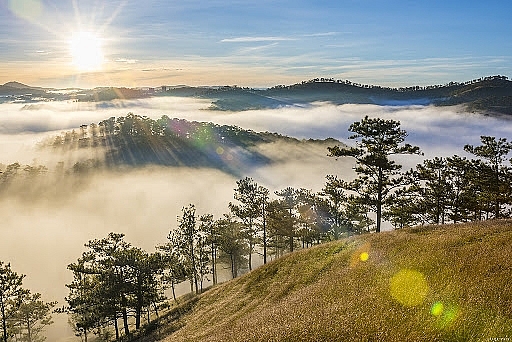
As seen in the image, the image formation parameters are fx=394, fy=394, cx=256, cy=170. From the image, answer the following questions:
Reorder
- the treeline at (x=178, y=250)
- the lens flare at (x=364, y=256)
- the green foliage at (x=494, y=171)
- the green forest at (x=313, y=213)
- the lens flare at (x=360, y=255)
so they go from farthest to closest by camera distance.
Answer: the green foliage at (x=494, y=171) → the treeline at (x=178, y=250) → the green forest at (x=313, y=213) → the lens flare at (x=360, y=255) → the lens flare at (x=364, y=256)

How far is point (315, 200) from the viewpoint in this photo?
200 feet

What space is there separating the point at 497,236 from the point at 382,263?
6455mm

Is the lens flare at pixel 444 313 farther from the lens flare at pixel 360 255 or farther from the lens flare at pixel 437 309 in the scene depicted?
the lens flare at pixel 360 255

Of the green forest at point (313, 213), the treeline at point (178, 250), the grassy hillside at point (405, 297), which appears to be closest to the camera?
the grassy hillside at point (405, 297)

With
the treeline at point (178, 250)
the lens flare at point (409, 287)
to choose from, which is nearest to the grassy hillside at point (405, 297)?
the lens flare at point (409, 287)

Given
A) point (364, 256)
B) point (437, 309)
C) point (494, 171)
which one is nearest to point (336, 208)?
point (494, 171)

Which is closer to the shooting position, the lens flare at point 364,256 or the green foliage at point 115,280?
the lens flare at point 364,256

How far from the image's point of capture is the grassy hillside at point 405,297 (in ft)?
37.6

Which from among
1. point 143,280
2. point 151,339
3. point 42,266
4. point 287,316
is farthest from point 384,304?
point 42,266

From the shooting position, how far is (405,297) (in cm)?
1448

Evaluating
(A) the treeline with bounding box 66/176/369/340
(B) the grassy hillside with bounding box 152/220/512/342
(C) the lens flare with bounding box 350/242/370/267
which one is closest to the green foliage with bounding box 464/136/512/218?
(A) the treeline with bounding box 66/176/369/340

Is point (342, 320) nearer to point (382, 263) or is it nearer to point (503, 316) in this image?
point (503, 316)

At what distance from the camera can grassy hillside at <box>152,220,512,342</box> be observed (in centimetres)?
1145

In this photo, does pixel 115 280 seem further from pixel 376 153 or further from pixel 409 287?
pixel 409 287
